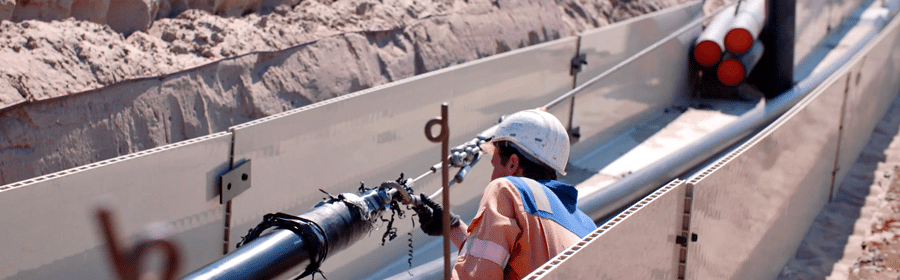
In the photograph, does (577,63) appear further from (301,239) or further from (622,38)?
(301,239)

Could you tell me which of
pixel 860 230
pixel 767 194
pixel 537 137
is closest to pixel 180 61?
pixel 537 137

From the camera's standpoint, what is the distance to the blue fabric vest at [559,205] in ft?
6.40

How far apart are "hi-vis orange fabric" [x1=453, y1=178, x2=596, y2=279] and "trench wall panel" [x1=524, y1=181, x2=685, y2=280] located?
78mm

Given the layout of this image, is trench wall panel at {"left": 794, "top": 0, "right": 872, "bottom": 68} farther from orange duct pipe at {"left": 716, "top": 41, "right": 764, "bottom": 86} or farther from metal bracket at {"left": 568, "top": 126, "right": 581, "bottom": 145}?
metal bracket at {"left": 568, "top": 126, "right": 581, "bottom": 145}

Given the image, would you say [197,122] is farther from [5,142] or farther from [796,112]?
[796,112]

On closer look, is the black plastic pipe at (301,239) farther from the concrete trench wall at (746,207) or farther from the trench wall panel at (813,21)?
the trench wall panel at (813,21)

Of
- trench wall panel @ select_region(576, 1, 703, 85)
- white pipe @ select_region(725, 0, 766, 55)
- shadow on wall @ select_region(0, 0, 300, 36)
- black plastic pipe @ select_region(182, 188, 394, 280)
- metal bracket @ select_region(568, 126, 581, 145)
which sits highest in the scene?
shadow on wall @ select_region(0, 0, 300, 36)

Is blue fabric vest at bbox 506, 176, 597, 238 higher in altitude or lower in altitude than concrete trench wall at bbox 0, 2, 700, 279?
higher

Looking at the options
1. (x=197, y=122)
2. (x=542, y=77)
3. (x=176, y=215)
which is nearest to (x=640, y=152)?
(x=542, y=77)

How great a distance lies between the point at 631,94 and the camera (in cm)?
654

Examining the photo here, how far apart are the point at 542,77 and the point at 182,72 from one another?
99.2 inches

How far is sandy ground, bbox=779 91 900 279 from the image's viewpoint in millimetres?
4484

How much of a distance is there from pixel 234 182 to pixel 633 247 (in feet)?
5.64

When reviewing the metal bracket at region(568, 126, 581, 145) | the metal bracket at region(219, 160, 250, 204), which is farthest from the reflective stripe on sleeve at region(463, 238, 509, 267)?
the metal bracket at region(568, 126, 581, 145)
